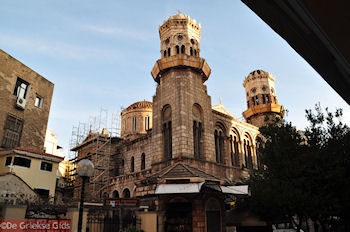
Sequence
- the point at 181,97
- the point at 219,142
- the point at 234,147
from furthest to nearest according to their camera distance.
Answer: the point at 234,147 → the point at 219,142 → the point at 181,97

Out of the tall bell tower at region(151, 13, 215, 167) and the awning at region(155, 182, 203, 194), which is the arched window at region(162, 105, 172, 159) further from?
the awning at region(155, 182, 203, 194)

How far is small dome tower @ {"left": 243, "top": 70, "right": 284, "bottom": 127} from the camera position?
36.3 metres

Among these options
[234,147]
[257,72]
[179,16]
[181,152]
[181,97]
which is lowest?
[181,152]

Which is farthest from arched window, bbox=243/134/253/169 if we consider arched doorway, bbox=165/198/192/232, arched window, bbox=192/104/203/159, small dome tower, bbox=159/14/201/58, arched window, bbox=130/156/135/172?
arched doorway, bbox=165/198/192/232

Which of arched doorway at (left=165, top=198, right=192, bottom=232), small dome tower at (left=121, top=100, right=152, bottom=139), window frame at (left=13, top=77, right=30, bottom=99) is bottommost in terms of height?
arched doorway at (left=165, top=198, right=192, bottom=232)

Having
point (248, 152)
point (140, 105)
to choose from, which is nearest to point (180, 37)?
point (248, 152)

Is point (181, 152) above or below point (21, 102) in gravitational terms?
below

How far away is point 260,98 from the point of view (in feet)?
123

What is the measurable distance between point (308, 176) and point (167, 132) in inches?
505

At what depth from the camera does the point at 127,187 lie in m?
27.5

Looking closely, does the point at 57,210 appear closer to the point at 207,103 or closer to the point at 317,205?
the point at 317,205

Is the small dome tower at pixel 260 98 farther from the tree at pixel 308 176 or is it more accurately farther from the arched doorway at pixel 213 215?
the arched doorway at pixel 213 215

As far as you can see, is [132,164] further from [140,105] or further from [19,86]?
[140,105]

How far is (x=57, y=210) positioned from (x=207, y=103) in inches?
666
